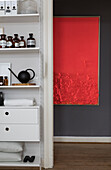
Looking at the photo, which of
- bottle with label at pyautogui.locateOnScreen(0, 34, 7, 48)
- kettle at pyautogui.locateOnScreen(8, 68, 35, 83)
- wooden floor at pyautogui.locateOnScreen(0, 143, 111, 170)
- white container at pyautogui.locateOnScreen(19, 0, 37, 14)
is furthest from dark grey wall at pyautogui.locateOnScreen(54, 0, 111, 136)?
bottle with label at pyautogui.locateOnScreen(0, 34, 7, 48)

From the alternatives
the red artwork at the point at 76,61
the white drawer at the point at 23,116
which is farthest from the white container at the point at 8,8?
the red artwork at the point at 76,61

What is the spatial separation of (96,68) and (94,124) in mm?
924

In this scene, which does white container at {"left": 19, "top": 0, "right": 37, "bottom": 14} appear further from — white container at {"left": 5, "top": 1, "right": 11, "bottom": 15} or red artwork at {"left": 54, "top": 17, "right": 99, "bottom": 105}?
red artwork at {"left": 54, "top": 17, "right": 99, "bottom": 105}

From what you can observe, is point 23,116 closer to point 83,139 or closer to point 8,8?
point 8,8

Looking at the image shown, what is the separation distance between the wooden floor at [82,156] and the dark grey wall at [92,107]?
275mm

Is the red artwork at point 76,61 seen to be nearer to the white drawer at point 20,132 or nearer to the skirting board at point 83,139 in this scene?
the skirting board at point 83,139

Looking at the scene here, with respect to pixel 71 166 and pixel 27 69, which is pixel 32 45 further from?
pixel 71 166

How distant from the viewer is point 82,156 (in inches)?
118

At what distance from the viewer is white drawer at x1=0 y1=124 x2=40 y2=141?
235 cm

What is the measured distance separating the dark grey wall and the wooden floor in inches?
10.8

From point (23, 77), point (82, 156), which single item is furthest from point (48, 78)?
point (82, 156)

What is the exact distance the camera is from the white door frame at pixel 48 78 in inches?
101

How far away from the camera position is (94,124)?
3723 millimetres

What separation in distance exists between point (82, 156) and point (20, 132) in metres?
1.06
